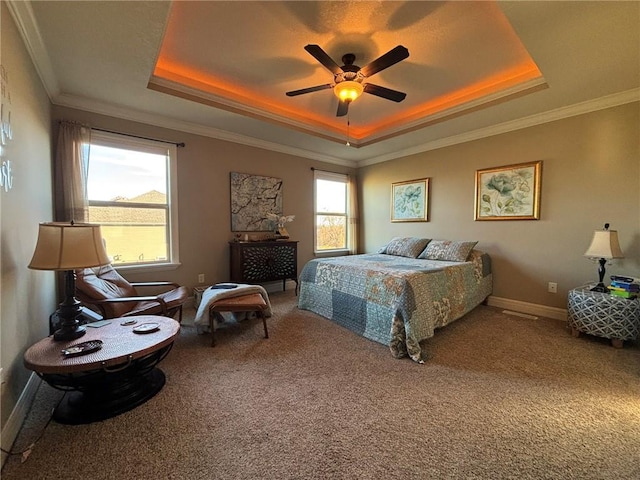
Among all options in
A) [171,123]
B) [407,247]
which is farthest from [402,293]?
[171,123]

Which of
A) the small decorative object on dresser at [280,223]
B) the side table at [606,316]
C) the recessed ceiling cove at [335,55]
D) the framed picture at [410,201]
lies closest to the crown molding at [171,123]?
the recessed ceiling cove at [335,55]

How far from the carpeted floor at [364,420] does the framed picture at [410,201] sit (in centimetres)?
262

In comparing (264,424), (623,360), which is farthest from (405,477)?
(623,360)

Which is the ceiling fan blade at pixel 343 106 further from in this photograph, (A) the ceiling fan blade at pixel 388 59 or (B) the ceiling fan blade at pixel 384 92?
(A) the ceiling fan blade at pixel 388 59

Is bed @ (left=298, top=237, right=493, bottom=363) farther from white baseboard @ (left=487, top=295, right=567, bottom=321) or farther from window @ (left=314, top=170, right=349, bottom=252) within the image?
A: window @ (left=314, top=170, right=349, bottom=252)

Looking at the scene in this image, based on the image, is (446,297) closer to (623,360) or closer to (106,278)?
(623,360)

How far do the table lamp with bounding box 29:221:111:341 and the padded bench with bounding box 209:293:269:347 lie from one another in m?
0.97

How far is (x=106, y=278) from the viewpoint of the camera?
9.33 ft

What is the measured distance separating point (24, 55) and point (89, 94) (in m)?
1.05

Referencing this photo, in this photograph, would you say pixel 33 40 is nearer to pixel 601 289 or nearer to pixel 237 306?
pixel 237 306

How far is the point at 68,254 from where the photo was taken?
1.64 m

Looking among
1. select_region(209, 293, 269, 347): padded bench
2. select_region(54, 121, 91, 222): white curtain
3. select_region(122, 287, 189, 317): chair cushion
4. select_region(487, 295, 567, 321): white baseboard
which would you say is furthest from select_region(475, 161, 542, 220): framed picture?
select_region(54, 121, 91, 222): white curtain

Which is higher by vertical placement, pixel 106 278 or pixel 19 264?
pixel 19 264

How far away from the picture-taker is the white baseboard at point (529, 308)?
331 cm
